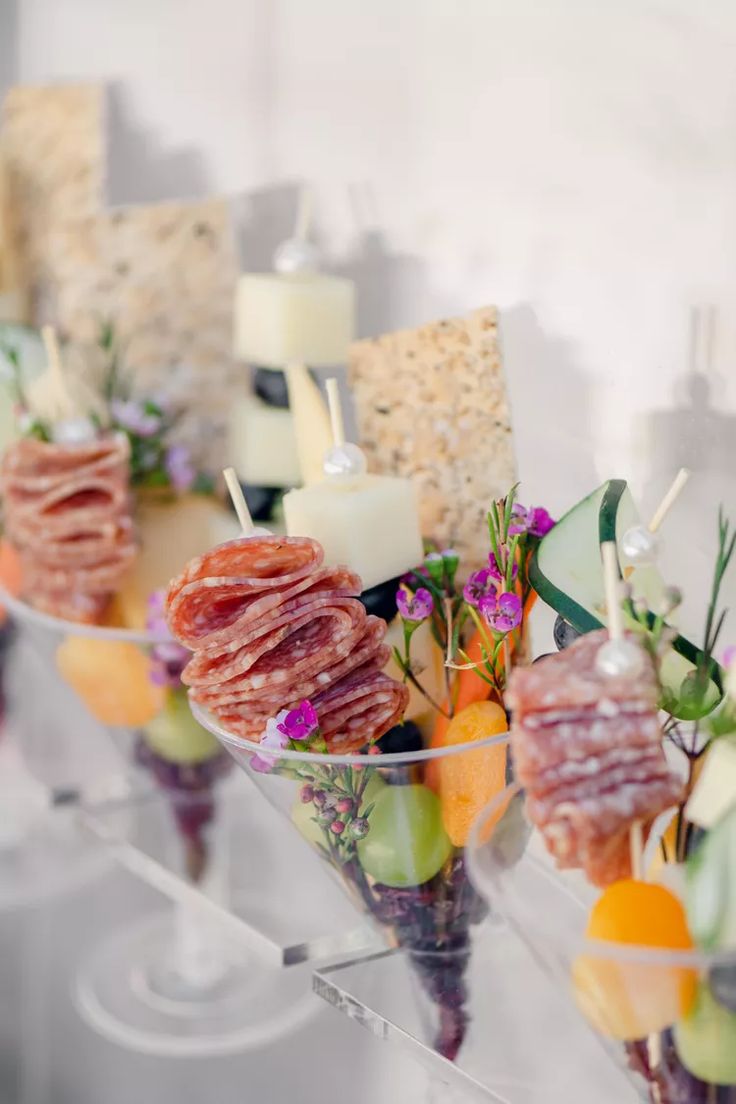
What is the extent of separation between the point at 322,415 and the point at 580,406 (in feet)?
0.47

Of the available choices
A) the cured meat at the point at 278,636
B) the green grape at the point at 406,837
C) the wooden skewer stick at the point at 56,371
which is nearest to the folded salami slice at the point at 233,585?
the cured meat at the point at 278,636

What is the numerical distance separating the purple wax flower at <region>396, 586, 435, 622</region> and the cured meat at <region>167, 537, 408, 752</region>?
1 centimetres

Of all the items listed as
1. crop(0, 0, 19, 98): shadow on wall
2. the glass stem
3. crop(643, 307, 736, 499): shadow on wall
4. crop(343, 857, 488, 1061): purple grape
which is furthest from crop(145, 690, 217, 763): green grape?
crop(0, 0, 19, 98): shadow on wall

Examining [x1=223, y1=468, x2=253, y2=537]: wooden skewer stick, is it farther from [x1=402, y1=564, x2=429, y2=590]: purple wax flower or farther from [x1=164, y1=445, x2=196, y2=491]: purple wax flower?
[x1=164, y1=445, x2=196, y2=491]: purple wax flower

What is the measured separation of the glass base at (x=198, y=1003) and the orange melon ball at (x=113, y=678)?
0.34 meters

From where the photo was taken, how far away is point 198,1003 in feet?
3.58

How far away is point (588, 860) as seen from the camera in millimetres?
469

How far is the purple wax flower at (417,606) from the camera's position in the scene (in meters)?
0.58

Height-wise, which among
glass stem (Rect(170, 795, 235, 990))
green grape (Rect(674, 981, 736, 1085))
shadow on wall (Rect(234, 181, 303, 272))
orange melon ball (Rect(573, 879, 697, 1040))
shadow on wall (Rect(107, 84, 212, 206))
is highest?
shadow on wall (Rect(107, 84, 212, 206))

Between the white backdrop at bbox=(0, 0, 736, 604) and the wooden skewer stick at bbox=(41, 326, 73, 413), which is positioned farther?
the wooden skewer stick at bbox=(41, 326, 73, 413)

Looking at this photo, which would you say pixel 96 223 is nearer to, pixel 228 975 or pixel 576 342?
pixel 576 342

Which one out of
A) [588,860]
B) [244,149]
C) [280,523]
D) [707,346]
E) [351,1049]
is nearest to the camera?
[588,860]

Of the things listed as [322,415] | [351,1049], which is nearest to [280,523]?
[322,415]

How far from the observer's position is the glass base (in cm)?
105
